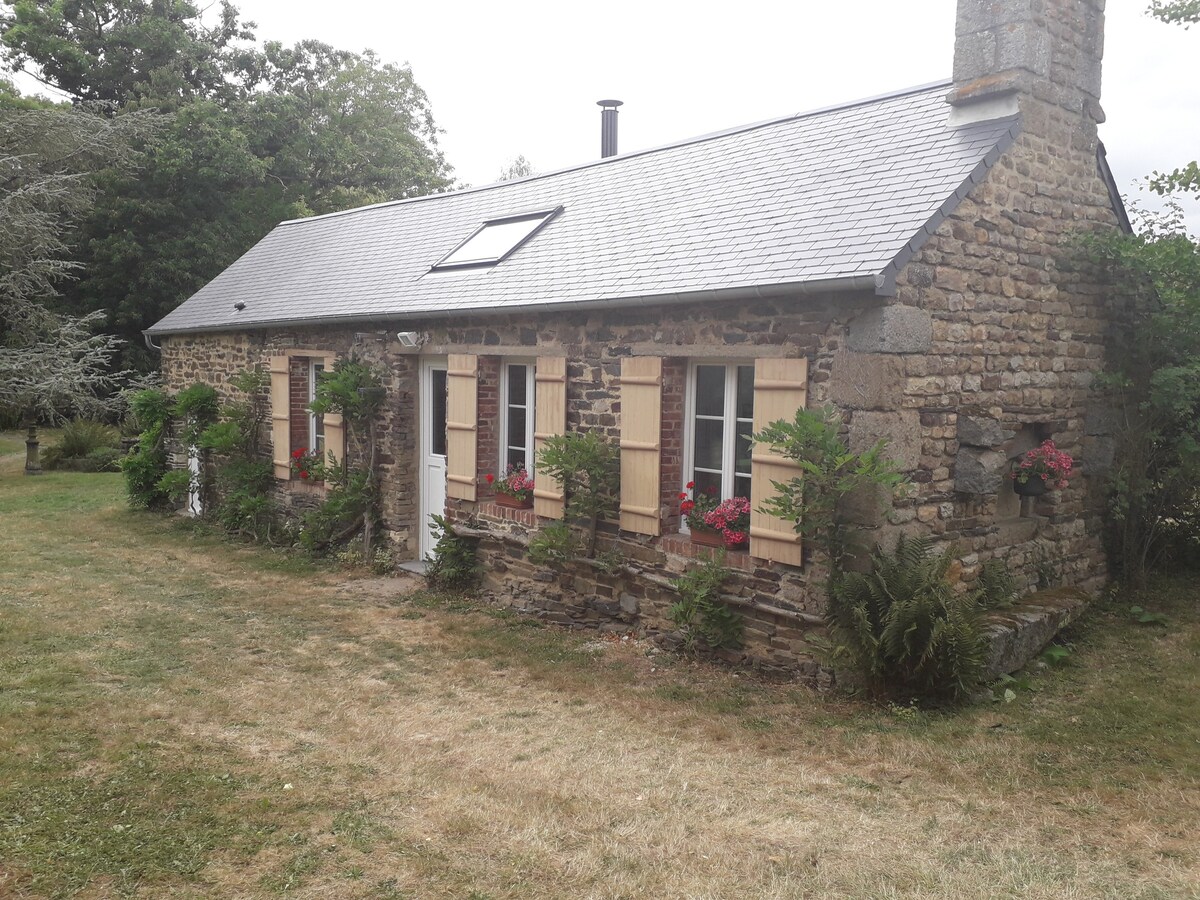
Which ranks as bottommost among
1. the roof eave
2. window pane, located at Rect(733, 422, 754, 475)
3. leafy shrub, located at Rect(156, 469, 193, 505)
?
leafy shrub, located at Rect(156, 469, 193, 505)

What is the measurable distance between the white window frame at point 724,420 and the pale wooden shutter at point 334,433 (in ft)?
16.1

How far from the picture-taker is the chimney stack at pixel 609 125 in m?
12.9

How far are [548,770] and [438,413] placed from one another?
5450mm

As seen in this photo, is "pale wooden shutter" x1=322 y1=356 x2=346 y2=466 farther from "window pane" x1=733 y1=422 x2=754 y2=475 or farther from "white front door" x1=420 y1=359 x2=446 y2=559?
"window pane" x1=733 y1=422 x2=754 y2=475

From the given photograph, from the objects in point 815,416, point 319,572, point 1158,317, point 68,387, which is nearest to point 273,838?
point 815,416

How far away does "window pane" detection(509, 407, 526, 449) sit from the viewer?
29.2 feet

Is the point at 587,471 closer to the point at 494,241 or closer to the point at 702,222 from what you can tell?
the point at 702,222

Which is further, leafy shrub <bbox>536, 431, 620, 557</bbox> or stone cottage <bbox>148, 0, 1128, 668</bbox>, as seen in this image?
leafy shrub <bbox>536, 431, 620, 557</bbox>

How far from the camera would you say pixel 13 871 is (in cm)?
378

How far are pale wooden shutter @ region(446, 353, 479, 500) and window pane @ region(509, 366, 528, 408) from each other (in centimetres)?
32

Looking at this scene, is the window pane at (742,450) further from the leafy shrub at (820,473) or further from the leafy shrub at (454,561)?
the leafy shrub at (454,561)

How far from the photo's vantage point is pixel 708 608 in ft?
22.1

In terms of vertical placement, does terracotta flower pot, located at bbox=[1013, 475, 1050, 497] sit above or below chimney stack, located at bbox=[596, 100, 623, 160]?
below

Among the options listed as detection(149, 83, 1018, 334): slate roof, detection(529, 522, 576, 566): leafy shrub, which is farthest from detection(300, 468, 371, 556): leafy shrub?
detection(529, 522, 576, 566): leafy shrub
